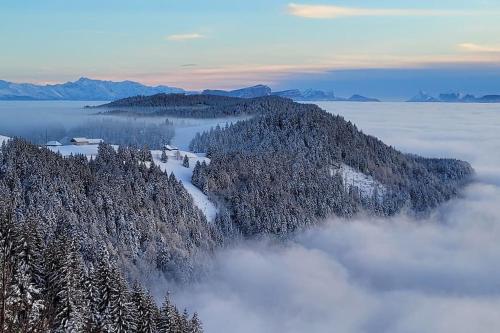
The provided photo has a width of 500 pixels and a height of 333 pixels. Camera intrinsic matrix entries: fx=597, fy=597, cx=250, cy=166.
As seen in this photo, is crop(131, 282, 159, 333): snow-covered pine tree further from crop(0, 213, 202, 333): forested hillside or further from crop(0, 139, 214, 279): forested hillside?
crop(0, 139, 214, 279): forested hillside

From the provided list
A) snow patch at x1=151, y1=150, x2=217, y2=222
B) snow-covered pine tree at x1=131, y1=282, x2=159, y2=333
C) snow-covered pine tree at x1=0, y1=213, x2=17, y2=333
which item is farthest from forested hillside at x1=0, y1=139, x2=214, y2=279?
snow-covered pine tree at x1=0, y1=213, x2=17, y2=333

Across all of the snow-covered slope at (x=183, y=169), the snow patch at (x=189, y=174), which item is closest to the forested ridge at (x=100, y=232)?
the snow patch at (x=189, y=174)

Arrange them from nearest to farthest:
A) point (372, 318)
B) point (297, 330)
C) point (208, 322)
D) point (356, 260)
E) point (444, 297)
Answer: point (208, 322)
point (297, 330)
point (372, 318)
point (444, 297)
point (356, 260)

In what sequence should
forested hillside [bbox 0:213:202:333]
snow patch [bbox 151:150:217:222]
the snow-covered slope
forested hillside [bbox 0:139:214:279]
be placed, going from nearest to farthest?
forested hillside [bbox 0:213:202:333], forested hillside [bbox 0:139:214:279], snow patch [bbox 151:150:217:222], the snow-covered slope

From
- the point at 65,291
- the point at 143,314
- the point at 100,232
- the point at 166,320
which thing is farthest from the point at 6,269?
the point at 100,232

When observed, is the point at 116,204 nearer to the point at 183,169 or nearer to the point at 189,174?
the point at 189,174

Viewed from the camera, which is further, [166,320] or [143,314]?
[166,320]

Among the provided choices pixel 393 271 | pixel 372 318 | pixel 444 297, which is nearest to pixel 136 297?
pixel 372 318

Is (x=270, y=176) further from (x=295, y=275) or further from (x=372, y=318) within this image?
(x=372, y=318)
